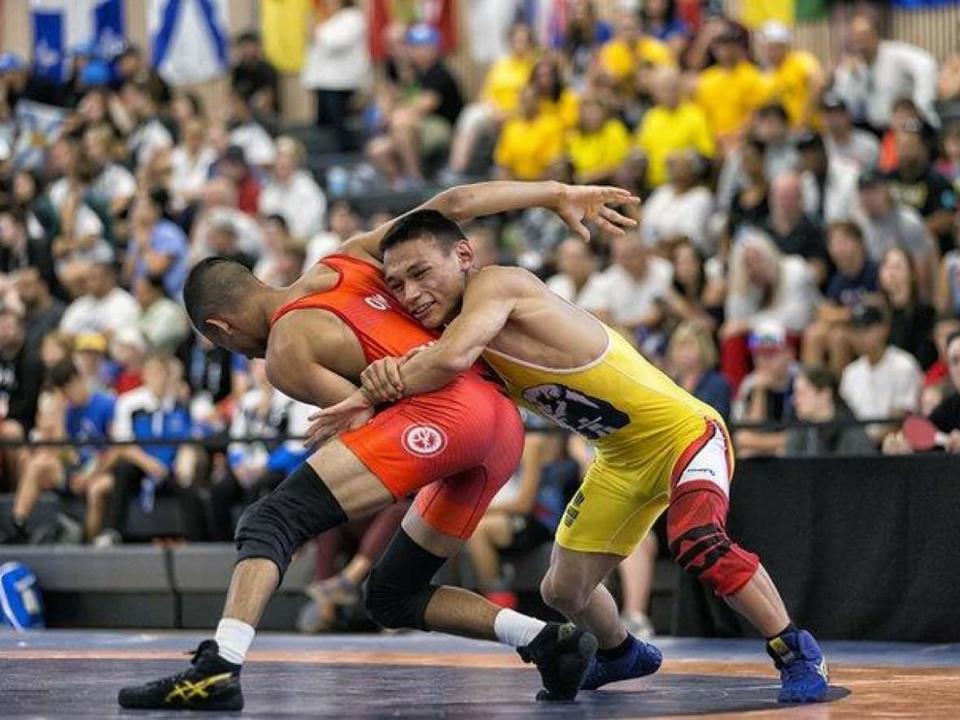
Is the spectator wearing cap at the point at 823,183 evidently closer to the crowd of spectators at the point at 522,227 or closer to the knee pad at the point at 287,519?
the crowd of spectators at the point at 522,227

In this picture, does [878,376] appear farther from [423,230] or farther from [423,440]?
[423,440]

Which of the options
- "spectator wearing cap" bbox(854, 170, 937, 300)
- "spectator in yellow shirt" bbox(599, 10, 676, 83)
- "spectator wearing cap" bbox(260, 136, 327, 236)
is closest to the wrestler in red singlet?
"spectator wearing cap" bbox(854, 170, 937, 300)

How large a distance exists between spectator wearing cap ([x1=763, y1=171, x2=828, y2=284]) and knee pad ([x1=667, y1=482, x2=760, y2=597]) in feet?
20.8

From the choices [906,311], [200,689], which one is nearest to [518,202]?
[200,689]

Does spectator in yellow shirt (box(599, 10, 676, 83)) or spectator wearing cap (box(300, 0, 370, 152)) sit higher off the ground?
spectator in yellow shirt (box(599, 10, 676, 83))

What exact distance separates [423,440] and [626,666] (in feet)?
4.24

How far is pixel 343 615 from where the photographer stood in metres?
11.8

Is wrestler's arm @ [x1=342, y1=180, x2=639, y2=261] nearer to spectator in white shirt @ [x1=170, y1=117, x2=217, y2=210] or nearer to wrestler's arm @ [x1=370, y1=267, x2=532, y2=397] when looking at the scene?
wrestler's arm @ [x1=370, y1=267, x2=532, y2=397]

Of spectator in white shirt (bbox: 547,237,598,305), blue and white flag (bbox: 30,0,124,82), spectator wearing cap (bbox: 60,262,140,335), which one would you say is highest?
spectator in white shirt (bbox: 547,237,598,305)

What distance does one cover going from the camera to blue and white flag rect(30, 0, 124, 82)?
20.6 meters

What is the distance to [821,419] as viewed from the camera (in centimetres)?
1116

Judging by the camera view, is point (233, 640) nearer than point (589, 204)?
Yes

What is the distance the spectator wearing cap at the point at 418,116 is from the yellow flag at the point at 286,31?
1211 millimetres

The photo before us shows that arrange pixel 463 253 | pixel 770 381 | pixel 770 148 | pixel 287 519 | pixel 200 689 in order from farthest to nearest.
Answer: pixel 770 148 < pixel 770 381 < pixel 463 253 < pixel 287 519 < pixel 200 689
